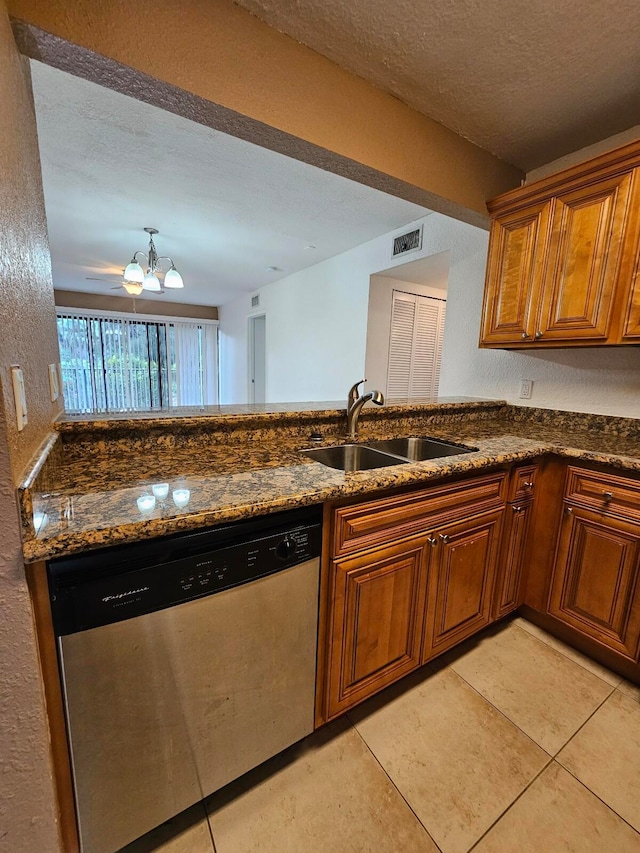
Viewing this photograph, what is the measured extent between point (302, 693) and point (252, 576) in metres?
0.49

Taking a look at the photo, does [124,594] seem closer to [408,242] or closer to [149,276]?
[408,242]

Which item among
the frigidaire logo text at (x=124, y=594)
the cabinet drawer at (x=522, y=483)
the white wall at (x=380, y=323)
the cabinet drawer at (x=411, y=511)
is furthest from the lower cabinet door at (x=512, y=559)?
the white wall at (x=380, y=323)

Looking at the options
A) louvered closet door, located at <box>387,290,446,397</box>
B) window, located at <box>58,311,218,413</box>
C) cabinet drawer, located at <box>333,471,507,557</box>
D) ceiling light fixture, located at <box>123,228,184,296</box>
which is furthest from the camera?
window, located at <box>58,311,218,413</box>

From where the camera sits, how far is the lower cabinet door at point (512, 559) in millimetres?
1636

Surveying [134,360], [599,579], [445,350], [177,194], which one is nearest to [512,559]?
[599,579]

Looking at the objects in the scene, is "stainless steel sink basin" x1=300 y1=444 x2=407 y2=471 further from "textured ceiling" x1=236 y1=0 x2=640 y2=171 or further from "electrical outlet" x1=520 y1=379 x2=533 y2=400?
"textured ceiling" x1=236 y1=0 x2=640 y2=171

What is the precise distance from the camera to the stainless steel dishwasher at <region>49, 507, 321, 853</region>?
2.50 ft

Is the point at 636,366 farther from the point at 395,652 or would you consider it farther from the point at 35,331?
the point at 35,331

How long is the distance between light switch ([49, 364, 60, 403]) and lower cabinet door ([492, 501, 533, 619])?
5.95ft

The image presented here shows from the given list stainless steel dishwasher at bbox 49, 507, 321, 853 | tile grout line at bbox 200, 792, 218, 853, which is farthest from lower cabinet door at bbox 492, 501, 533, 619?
tile grout line at bbox 200, 792, 218, 853

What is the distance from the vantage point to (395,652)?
131 cm

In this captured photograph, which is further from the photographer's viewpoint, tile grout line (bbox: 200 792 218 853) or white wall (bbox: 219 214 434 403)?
white wall (bbox: 219 214 434 403)

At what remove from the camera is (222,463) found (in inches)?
48.3

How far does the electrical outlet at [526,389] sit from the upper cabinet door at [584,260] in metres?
0.52
